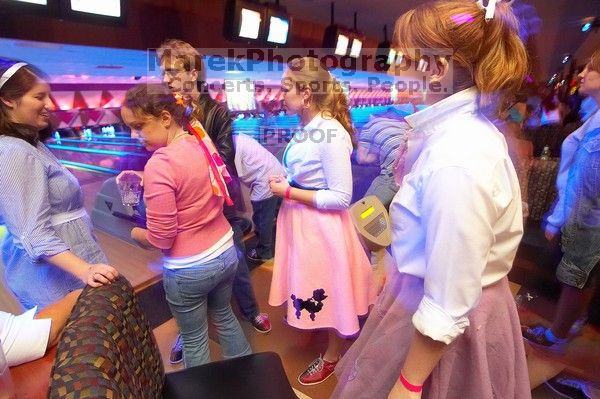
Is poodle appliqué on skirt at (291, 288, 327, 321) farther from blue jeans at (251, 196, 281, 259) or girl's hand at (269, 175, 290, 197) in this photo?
Answer: blue jeans at (251, 196, 281, 259)

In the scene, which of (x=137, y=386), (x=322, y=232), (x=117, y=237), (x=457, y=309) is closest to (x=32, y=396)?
(x=137, y=386)

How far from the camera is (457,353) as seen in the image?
82 cm

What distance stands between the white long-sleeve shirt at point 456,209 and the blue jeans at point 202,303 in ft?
2.72

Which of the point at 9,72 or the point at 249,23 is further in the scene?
the point at 249,23

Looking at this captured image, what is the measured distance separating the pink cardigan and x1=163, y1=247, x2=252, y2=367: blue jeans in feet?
0.28

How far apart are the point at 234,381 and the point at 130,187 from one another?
0.82 m

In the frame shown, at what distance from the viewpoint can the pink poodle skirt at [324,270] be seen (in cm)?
156

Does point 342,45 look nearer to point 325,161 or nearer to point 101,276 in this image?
point 325,161

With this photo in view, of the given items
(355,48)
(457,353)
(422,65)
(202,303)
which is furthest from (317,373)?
(355,48)

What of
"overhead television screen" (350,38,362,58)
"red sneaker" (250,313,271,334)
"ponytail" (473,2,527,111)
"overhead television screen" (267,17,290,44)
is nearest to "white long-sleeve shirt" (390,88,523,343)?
"ponytail" (473,2,527,111)

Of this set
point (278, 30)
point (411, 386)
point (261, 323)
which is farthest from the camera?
point (278, 30)

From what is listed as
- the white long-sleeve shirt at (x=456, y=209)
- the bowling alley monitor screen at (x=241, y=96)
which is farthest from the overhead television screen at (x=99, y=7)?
the bowling alley monitor screen at (x=241, y=96)

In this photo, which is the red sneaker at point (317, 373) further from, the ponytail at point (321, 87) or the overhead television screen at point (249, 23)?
the overhead television screen at point (249, 23)

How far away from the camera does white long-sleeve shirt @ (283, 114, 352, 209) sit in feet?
4.75
